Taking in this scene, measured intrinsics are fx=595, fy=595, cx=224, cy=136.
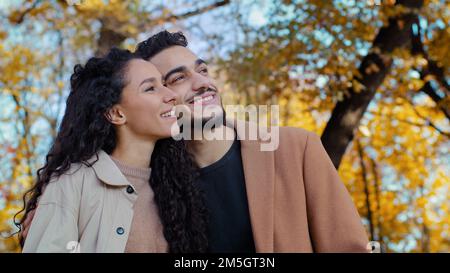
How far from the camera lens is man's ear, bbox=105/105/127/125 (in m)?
3.22

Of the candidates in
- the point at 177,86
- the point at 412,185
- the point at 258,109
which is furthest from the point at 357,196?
the point at 177,86

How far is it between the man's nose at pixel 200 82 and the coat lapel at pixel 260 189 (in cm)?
40

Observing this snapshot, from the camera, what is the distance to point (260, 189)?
10.3 feet

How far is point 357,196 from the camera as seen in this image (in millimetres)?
14891

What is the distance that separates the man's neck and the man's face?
0.50 feet

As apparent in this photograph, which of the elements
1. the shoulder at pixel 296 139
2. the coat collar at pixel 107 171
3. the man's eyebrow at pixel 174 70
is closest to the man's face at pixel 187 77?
the man's eyebrow at pixel 174 70

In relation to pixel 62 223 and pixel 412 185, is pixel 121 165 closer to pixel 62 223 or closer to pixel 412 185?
pixel 62 223

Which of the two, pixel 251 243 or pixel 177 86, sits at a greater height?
pixel 177 86

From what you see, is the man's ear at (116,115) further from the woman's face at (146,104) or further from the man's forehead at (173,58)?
the man's forehead at (173,58)

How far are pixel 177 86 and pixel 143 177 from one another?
0.63 m

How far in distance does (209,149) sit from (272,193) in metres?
0.53

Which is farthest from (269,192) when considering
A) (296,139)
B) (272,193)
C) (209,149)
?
(209,149)

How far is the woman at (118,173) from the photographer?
9.14ft

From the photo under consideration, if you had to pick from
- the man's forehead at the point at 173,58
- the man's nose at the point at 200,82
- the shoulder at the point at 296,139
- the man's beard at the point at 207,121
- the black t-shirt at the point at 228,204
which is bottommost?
the black t-shirt at the point at 228,204
